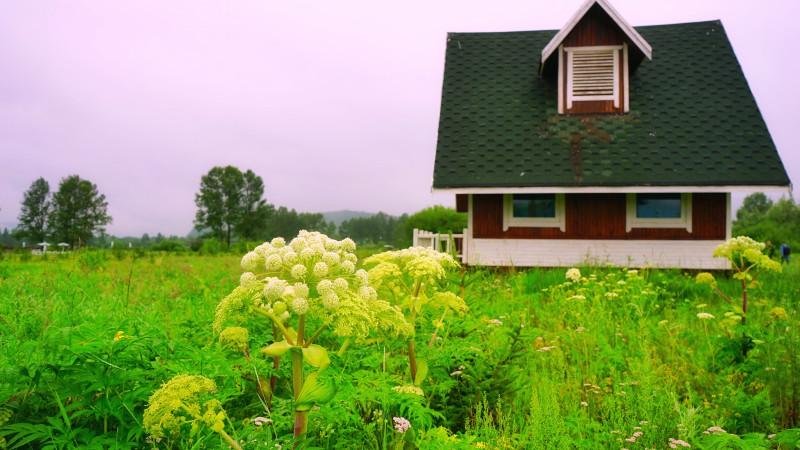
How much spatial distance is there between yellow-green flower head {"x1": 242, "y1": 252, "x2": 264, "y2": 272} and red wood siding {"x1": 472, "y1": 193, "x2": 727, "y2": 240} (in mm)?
11419

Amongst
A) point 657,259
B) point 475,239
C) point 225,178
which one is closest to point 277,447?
→ point 475,239

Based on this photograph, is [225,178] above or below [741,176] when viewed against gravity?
above

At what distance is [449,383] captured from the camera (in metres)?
3.08

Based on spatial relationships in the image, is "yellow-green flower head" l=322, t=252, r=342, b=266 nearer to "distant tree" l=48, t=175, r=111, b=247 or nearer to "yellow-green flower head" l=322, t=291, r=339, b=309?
"yellow-green flower head" l=322, t=291, r=339, b=309

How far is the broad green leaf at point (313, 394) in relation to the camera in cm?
191

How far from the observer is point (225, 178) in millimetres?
71688

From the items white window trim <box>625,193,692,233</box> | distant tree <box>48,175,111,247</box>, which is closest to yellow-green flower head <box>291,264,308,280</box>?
white window trim <box>625,193,692,233</box>

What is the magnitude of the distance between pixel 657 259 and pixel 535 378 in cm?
1017

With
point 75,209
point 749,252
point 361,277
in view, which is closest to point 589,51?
point 749,252

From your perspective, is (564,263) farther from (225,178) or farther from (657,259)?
(225,178)

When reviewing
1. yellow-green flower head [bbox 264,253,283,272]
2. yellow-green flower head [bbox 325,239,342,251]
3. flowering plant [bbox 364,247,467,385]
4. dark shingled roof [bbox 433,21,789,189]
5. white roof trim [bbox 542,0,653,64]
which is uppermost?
white roof trim [bbox 542,0,653,64]

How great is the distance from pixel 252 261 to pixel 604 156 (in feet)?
40.3

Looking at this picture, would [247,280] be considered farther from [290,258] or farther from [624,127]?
[624,127]

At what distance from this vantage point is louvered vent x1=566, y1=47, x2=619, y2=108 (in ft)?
45.9
